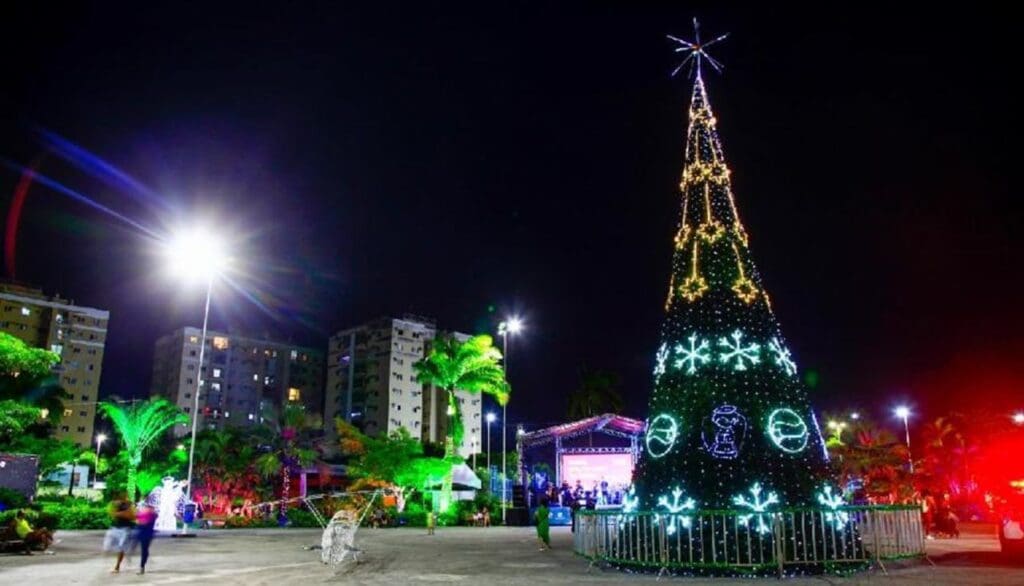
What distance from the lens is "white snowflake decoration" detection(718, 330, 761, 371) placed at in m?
14.1

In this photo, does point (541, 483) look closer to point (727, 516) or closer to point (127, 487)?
point (127, 487)

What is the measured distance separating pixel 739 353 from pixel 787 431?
5.39ft

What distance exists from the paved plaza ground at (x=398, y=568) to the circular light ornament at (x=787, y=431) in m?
2.34

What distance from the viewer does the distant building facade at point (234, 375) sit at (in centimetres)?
11169

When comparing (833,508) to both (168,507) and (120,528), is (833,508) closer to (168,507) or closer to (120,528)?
(120,528)

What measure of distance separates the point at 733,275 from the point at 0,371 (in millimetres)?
21224

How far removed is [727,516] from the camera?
12.6 meters

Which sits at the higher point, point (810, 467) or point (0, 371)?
point (0, 371)

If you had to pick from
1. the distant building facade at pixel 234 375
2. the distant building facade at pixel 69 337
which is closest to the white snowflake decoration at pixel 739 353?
the distant building facade at pixel 234 375

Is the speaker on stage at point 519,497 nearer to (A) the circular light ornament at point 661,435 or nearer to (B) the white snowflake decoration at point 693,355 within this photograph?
(A) the circular light ornament at point 661,435

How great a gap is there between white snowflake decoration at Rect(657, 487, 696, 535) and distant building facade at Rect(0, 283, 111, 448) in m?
101

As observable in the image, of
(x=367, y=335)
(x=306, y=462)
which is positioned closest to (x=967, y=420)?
(x=306, y=462)

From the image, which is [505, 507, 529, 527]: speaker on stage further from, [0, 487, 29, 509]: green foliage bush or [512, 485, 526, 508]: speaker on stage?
[0, 487, 29, 509]: green foliage bush

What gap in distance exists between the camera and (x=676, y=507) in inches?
531
